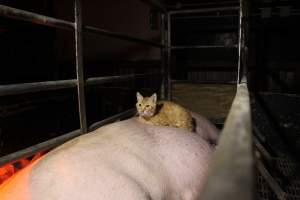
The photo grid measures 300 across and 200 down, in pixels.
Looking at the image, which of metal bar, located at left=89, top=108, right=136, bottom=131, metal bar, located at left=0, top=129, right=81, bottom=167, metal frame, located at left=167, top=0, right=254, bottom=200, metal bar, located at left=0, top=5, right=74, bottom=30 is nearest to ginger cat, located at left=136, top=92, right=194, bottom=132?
metal bar, located at left=89, top=108, right=136, bottom=131

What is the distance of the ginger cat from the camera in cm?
220

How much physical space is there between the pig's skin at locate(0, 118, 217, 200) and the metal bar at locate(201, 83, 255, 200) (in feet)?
2.19

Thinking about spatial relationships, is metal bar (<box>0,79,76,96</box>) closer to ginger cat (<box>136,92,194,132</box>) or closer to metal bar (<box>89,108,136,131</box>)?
metal bar (<box>89,108,136,131</box>)

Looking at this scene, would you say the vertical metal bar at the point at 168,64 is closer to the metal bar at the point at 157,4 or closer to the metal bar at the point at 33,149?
the metal bar at the point at 157,4

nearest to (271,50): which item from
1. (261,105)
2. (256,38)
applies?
(256,38)

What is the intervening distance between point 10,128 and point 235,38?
3.39 m

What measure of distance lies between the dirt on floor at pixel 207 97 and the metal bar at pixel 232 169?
8.31ft

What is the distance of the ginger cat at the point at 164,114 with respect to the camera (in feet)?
7.20

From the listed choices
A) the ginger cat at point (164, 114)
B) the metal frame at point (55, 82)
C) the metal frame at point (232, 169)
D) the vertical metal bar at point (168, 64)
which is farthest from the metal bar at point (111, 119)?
the metal frame at point (232, 169)

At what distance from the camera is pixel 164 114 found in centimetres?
228

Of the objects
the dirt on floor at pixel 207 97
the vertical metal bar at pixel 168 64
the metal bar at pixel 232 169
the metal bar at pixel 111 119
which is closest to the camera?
the metal bar at pixel 232 169

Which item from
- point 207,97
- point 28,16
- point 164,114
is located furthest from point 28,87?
point 207,97

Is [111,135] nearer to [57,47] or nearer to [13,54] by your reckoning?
[13,54]

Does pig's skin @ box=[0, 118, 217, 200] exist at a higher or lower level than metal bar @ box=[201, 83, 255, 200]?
lower
